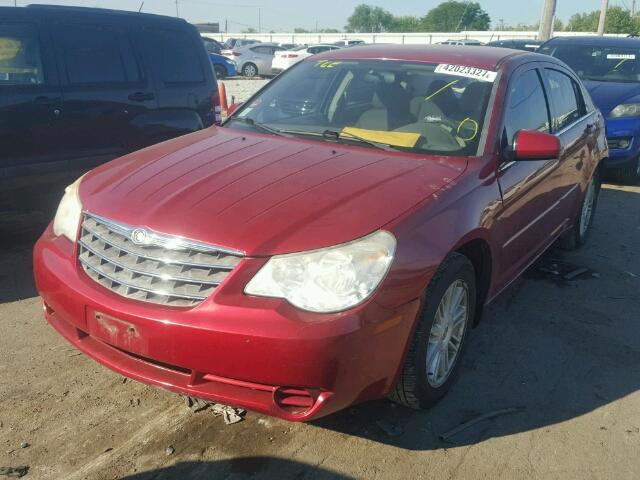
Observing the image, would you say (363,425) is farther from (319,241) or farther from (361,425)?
(319,241)

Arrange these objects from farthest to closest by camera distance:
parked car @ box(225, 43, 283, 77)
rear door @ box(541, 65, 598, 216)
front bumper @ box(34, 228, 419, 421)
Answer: parked car @ box(225, 43, 283, 77) < rear door @ box(541, 65, 598, 216) < front bumper @ box(34, 228, 419, 421)

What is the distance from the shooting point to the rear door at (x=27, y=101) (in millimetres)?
4859

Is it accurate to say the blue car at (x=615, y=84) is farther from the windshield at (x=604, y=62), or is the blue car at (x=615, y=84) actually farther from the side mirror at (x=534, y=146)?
the side mirror at (x=534, y=146)

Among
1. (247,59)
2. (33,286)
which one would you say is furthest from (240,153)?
(247,59)

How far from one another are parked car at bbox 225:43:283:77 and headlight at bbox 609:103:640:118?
21296mm

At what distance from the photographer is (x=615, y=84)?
8758 mm

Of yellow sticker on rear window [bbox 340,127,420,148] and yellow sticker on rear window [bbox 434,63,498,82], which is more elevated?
yellow sticker on rear window [bbox 434,63,498,82]

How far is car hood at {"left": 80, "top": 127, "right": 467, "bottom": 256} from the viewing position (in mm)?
2604

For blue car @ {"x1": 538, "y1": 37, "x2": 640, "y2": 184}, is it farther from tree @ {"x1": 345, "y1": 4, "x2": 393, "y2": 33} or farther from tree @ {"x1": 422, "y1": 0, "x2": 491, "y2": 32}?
tree @ {"x1": 345, "y1": 4, "x2": 393, "y2": 33}

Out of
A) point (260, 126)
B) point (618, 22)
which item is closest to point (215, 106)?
point (260, 126)

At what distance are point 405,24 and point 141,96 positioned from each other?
102 m

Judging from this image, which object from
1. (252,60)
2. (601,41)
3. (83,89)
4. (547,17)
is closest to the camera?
(83,89)

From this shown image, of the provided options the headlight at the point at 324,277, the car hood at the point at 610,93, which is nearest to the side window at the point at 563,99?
the headlight at the point at 324,277

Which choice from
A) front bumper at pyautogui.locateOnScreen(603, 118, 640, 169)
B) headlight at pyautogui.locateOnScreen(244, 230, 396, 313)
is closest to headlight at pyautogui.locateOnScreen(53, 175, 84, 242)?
headlight at pyautogui.locateOnScreen(244, 230, 396, 313)
